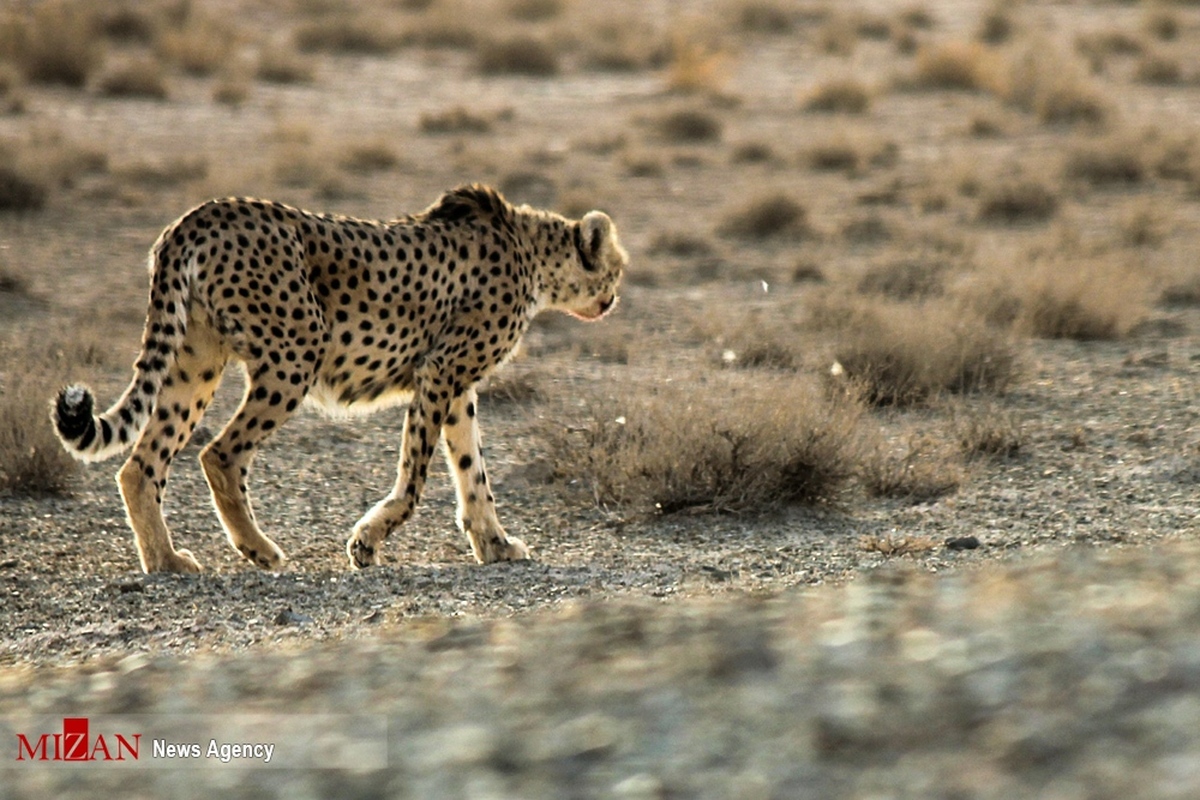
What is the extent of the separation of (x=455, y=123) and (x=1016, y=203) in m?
6.79

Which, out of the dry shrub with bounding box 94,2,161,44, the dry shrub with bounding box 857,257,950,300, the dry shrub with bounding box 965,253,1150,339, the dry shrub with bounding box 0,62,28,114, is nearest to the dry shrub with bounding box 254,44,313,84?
the dry shrub with bounding box 94,2,161,44

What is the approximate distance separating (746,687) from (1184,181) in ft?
48.6

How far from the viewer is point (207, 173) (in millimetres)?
16891

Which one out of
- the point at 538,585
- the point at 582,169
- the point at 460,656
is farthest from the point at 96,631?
the point at 582,169

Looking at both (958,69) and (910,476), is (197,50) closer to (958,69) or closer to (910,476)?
(958,69)

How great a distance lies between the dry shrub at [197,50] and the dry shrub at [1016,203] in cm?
1100

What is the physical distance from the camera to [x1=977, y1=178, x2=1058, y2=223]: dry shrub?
52.3ft

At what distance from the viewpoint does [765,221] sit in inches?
597

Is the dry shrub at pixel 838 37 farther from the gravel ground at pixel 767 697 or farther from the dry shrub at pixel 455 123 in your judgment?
the gravel ground at pixel 767 697

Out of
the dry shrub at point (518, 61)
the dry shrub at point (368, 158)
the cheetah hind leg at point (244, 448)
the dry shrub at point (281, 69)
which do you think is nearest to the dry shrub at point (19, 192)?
the dry shrub at point (368, 158)

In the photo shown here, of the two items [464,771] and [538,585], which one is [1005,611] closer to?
[464,771]

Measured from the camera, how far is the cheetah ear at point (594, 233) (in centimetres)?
749

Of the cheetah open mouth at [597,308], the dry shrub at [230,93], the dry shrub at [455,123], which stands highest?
the cheetah open mouth at [597,308]

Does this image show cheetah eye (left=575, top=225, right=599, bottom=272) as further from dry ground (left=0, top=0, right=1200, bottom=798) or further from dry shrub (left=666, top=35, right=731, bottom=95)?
dry shrub (left=666, top=35, right=731, bottom=95)
